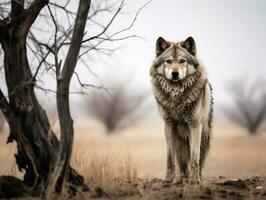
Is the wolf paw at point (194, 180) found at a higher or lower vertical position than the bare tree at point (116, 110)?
lower

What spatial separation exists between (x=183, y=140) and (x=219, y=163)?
1174 cm

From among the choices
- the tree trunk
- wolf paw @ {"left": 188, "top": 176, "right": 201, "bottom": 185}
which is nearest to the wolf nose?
wolf paw @ {"left": 188, "top": 176, "right": 201, "bottom": 185}

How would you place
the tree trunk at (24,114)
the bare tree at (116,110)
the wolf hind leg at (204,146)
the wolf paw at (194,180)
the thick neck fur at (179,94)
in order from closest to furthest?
the tree trunk at (24,114), the wolf paw at (194,180), the thick neck fur at (179,94), the wolf hind leg at (204,146), the bare tree at (116,110)

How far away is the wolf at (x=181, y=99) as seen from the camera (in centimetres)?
868

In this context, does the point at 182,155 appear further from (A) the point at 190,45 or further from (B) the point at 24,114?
(B) the point at 24,114

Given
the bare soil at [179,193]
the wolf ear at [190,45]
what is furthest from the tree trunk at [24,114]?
→ the wolf ear at [190,45]

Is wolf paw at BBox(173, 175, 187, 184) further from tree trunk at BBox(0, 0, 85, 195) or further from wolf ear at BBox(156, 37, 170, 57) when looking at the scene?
wolf ear at BBox(156, 37, 170, 57)

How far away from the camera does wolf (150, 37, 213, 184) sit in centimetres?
868

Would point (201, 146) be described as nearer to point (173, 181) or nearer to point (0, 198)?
point (173, 181)

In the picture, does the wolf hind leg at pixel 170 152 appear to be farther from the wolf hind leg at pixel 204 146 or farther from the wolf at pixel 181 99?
the wolf hind leg at pixel 204 146

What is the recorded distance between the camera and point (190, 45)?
894cm

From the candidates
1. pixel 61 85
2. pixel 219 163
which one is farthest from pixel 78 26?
pixel 219 163

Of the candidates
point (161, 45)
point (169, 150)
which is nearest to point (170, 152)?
point (169, 150)

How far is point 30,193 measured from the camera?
7086mm
